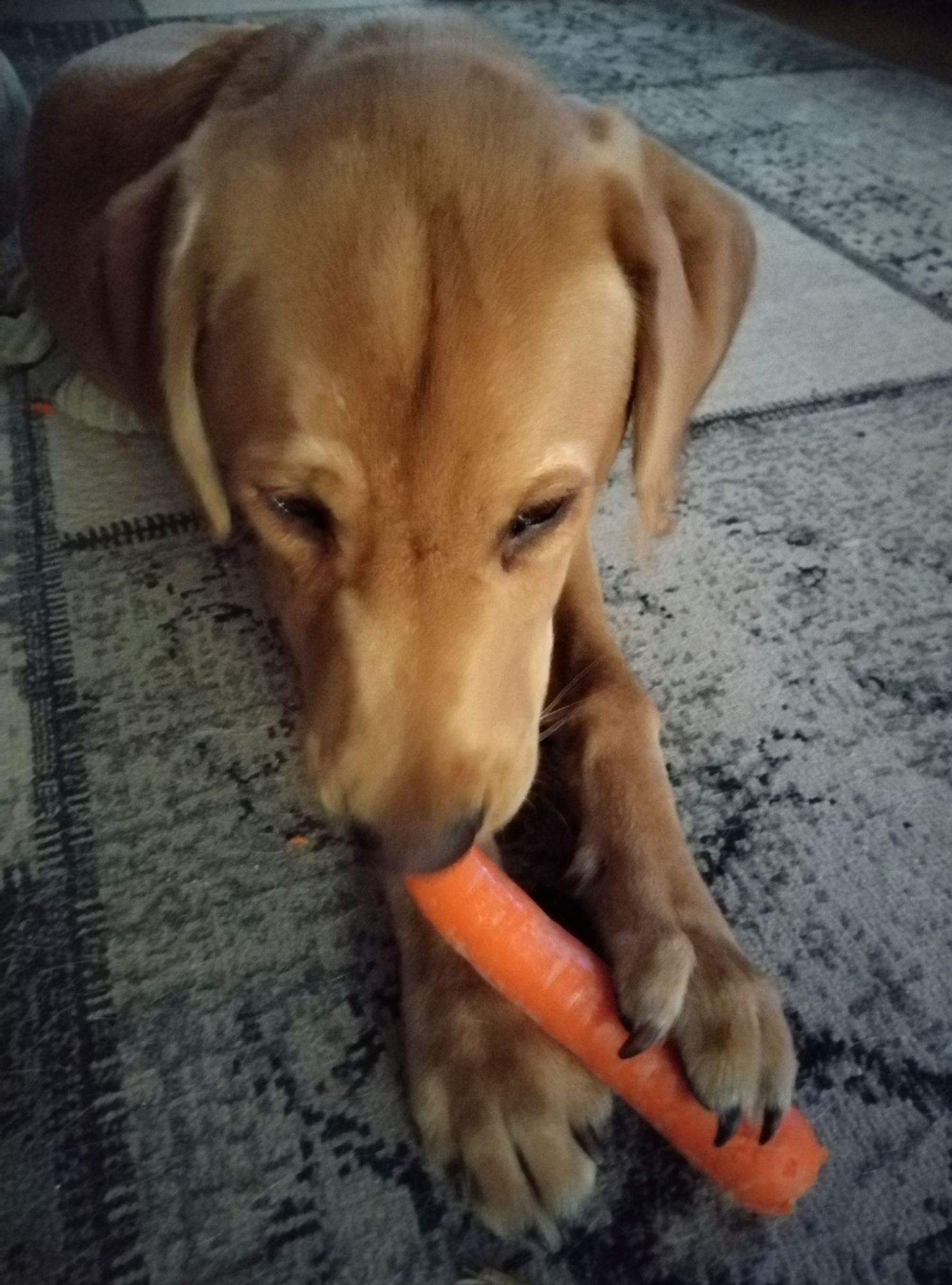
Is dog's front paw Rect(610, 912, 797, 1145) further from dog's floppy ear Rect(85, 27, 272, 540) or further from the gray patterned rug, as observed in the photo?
dog's floppy ear Rect(85, 27, 272, 540)

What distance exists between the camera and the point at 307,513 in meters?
1.22

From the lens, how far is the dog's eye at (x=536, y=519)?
1194 millimetres

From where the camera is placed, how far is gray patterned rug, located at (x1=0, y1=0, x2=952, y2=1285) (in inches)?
43.4

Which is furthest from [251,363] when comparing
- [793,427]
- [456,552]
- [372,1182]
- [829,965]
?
[793,427]

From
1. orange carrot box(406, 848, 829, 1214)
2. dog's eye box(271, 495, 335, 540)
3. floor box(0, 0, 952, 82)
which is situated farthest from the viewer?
floor box(0, 0, 952, 82)

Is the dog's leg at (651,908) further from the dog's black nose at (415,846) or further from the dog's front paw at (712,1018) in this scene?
the dog's black nose at (415,846)

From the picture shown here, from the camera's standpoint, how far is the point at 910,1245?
3.58 feet

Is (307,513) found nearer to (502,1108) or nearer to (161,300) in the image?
(161,300)

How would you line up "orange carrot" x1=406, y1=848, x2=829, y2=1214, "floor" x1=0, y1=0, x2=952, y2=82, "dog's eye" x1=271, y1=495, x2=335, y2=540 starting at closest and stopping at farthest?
1. "orange carrot" x1=406, y1=848, x2=829, y2=1214
2. "dog's eye" x1=271, y1=495, x2=335, y2=540
3. "floor" x1=0, y1=0, x2=952, y2=82

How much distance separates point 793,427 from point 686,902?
4.40 feet

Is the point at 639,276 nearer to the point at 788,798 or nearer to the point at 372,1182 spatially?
the point at 788,798

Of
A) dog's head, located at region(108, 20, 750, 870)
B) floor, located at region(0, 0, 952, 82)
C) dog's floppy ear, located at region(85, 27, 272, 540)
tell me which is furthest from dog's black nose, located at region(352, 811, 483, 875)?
floor, located at region(0, 0, 952, 82)

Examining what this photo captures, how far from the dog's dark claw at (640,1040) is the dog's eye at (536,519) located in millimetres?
554

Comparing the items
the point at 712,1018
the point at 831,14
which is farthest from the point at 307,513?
the point at 831,14
